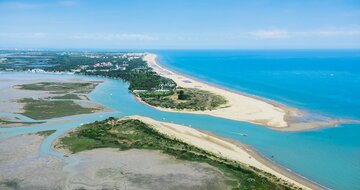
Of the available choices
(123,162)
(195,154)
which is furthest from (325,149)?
(123,162)

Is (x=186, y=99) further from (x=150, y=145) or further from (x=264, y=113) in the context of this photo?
(x=150, y=145)

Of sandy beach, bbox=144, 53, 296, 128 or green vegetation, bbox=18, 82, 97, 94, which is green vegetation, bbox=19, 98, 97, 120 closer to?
green vegetation, bbox=18, 82, 97, 94

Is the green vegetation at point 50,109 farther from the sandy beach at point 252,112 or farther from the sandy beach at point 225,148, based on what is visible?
the sandy beach at point 252,112

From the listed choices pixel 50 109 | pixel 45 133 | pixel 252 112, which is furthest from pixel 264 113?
pixel 50 109

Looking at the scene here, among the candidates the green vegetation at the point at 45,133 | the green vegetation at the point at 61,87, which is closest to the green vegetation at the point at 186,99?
the green vegetation at the point at 61,87

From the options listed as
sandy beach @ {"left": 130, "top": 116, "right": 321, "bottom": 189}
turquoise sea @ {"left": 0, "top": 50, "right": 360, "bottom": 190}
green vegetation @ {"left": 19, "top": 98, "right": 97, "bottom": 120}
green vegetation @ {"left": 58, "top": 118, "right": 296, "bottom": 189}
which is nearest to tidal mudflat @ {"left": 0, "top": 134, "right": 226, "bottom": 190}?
green vegetation @ {"left": 58, "top": 118, "right": 296, "bottom": 189}

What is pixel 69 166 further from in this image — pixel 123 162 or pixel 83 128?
pixel 83 128
